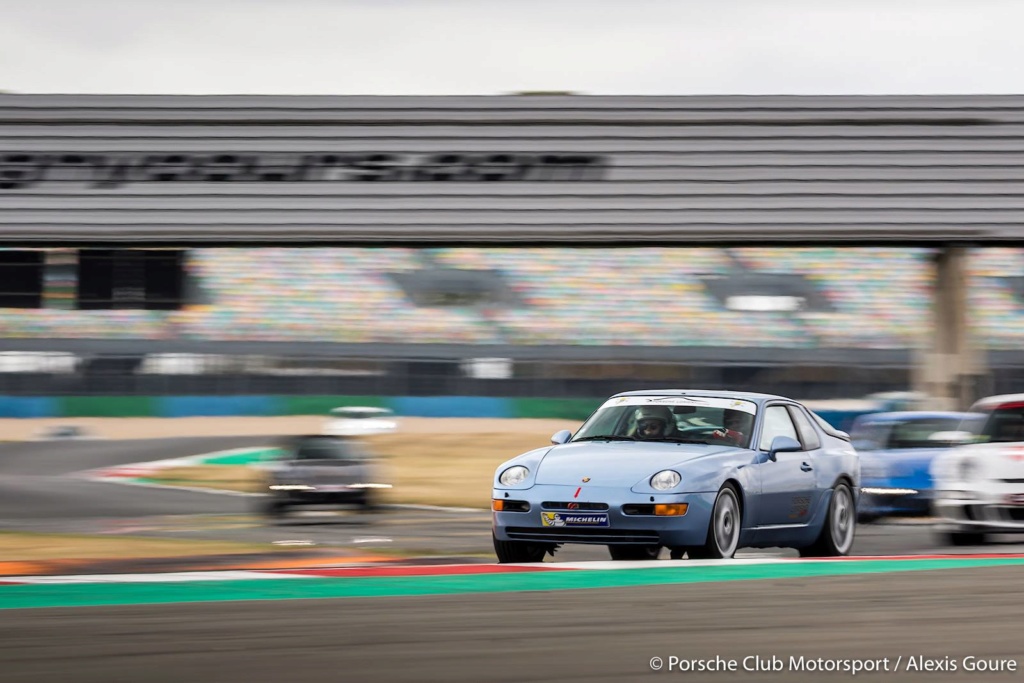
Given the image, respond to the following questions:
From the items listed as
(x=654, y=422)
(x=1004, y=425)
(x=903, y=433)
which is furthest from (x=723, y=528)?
(x=903, y=433)

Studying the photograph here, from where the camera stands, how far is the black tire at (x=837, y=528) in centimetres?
1166

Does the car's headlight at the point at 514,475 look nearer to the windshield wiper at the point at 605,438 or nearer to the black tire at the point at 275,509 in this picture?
the windshield wiper at the point at 605,438

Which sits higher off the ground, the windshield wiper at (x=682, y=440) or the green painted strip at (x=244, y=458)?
the windshield wiper at (x=682, y=440)

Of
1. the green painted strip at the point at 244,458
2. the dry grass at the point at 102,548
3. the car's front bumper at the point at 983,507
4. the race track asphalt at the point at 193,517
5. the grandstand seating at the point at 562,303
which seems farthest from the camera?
the grandstand seating at the point at 562,303

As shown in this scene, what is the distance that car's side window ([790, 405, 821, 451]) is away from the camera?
465 inches

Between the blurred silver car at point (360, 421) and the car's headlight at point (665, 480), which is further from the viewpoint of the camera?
the blurred silver car at point (360, 421)

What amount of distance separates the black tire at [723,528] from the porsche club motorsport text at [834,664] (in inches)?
157

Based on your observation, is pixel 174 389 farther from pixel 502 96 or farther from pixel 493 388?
pixel 502 96

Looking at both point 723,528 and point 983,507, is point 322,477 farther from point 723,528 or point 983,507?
point 723,528

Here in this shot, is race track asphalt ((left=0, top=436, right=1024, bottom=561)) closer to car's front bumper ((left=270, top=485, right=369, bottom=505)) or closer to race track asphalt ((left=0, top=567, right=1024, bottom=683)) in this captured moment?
car's front bumper ((left=270, top=485, right=369, bottom=505))

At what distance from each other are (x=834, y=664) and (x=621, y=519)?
4.07m

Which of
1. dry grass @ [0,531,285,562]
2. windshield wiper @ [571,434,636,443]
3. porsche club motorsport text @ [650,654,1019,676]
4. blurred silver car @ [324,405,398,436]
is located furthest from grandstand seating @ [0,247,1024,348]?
porsche club motorsport text @ [650,654,1019,676]

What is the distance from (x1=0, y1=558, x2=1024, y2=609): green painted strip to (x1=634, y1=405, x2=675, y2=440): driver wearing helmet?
161cm

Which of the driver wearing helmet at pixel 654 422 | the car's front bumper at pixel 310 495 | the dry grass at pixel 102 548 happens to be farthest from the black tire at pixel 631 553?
the car's front bumper at pixel 310 495
